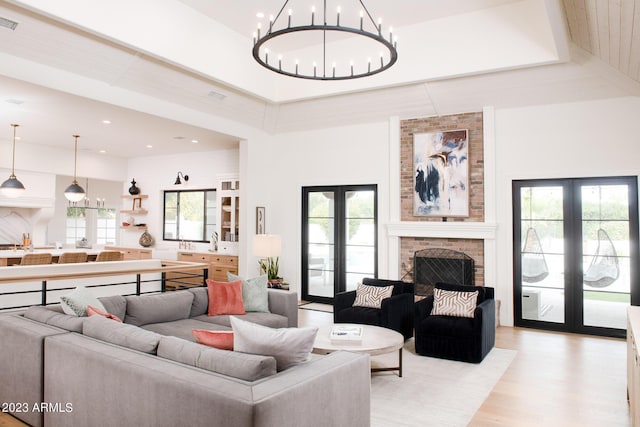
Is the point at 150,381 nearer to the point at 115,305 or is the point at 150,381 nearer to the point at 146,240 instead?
the point at 115,305

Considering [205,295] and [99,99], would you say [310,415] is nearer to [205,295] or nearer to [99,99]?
[205,295]

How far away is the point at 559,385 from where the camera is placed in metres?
4.36

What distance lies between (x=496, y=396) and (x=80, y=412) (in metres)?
3.30

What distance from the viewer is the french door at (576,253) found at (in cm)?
618

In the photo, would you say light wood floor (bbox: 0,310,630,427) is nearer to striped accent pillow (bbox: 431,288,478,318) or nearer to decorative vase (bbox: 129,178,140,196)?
striped accent pillow (bbox: 431,288,478,318)

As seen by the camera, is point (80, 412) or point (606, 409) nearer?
point (80, 412)

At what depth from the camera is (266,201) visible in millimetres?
8836

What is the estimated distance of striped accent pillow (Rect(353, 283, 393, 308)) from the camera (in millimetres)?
5904

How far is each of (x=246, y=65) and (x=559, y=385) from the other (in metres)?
5.78

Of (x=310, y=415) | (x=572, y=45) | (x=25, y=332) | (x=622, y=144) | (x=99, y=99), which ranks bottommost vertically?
(x=310, y=415)

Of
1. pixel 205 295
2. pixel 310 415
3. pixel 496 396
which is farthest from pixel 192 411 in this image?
pixel 205 295

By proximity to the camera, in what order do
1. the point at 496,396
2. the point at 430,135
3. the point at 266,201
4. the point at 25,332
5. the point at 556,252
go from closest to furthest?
1. the point at 25,332
2. the point at 496,396
3. the point at 556,252
4. the point at 430,135
5. the point at 266,201

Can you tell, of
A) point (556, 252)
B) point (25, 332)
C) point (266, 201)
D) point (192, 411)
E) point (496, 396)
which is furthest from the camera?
point (266, 201)

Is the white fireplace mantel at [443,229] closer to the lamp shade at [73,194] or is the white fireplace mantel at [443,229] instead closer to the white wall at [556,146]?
the white wall at [556,146]
